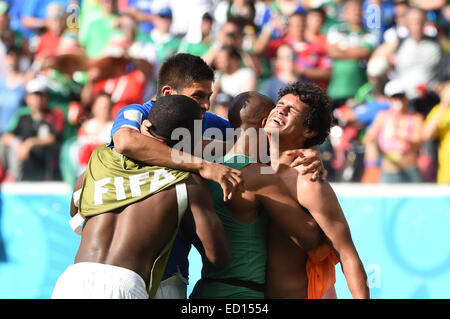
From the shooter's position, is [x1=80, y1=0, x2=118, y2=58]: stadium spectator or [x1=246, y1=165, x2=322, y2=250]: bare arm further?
[x1=80, y1=0, x2=118, y2=58]: stadium spectator

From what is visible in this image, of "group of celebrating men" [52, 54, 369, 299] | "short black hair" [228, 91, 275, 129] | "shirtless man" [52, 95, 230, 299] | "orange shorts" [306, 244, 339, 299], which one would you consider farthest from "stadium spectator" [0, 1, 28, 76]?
"orange shorts" [306, 244, 339, 299]

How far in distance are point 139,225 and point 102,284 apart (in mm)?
301

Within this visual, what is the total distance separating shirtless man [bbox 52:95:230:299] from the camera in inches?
123

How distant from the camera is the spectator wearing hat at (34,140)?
759 centimetres

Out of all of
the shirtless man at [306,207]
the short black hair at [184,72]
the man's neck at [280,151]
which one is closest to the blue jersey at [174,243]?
the short black hair at [184,72]

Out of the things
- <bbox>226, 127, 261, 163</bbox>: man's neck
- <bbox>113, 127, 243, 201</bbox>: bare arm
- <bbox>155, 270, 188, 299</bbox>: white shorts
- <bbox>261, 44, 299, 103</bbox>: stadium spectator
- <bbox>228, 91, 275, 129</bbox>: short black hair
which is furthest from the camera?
<bbox>261, 44, 299, 103</bbox>: stadium spectator

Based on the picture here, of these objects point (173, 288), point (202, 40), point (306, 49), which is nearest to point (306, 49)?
point (306, 49)

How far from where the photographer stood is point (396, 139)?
7.14m

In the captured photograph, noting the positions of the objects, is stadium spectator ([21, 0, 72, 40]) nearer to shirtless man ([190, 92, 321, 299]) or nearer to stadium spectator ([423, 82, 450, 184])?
stadium spectator ([423, 82, 450, 184])

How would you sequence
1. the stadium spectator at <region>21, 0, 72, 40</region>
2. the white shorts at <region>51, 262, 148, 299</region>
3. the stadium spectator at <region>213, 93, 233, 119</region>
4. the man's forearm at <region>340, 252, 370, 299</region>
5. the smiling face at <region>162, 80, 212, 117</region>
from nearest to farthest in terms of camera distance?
the white shorts at <region>51, 262, 148, 299</region>
the man's forearm at <region>340, 252, 370, 299</region>
the smiling face at <region>162, 80, 212, 117</region>
the stadium spectator at <region>213, 93, 233, 119</region>
the stadium spectator at <region>21, 0, 72, 40</region>

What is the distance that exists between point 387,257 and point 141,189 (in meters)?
3.84

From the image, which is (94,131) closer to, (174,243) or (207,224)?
(174,243)

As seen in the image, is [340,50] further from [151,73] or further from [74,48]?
[74,48]
